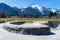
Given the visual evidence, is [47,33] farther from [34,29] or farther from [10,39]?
[10,39]

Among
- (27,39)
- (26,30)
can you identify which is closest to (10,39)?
(27,39)

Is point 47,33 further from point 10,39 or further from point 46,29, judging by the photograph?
point 10,39

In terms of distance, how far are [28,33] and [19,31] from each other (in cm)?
81

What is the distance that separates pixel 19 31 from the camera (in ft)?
33.9

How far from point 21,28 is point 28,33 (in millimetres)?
680

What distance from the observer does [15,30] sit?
10609 millimetres

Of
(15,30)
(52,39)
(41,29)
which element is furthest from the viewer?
(15,30)

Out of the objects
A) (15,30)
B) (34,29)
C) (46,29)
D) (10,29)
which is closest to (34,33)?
(34,29)

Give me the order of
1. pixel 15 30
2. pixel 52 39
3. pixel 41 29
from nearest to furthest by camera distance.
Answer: pixel 52 39 < pixel 41 29 < pixel 15 30

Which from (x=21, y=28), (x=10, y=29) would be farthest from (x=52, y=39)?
(x=10, y=29)

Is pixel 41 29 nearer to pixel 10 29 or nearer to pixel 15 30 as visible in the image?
pixel 15 30

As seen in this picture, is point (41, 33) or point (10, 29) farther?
point (10, 29)

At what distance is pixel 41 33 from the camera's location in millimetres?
9859

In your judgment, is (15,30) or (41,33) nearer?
(41,33)
